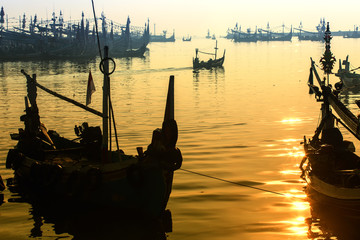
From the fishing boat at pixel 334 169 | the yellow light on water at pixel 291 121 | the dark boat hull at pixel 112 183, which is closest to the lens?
the dark boat hull at pixel 112 183

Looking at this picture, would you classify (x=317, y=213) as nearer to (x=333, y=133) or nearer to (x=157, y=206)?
(x=333, y=133)

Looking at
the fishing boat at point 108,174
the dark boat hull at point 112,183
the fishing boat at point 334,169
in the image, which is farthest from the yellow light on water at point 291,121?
the dark boat hull at point 112,183

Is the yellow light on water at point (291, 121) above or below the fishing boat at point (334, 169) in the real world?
below

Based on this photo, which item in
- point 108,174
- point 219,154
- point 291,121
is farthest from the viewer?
point 291,121

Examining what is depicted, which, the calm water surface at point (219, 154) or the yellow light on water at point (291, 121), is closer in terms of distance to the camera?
the calm water surface at point (219, 154)

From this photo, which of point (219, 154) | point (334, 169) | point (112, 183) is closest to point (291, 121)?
point (219, 154)

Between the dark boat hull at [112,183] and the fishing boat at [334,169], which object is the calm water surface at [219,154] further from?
the dark boat hull at [112,183]

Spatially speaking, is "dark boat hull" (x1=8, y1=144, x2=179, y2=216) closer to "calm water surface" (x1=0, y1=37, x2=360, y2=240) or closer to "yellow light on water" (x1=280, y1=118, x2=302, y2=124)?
"calm water surface" (x1=0, y1=37, x2=360, y2=240)

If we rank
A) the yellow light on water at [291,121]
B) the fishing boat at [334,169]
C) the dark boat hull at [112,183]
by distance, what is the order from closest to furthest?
the dark boat hull at [112,183], the fishing boat at [334,169], the yellow light on water at [291,121]

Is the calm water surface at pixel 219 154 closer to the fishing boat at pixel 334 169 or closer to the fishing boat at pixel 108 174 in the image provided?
the fishing boat at pixel 334 169

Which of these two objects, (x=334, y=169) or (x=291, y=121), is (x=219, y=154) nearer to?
(x=334, y=169)

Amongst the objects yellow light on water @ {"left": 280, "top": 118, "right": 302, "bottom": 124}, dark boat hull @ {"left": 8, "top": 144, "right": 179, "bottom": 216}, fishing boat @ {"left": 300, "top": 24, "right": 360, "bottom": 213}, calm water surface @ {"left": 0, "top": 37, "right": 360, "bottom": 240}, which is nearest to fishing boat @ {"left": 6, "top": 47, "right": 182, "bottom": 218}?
dark boat hull @ {"left": 8, "top": 144, "right": 179, "bottom": 216}

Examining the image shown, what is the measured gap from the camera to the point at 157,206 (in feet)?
44.6

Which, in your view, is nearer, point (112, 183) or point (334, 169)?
point (112, 183)
